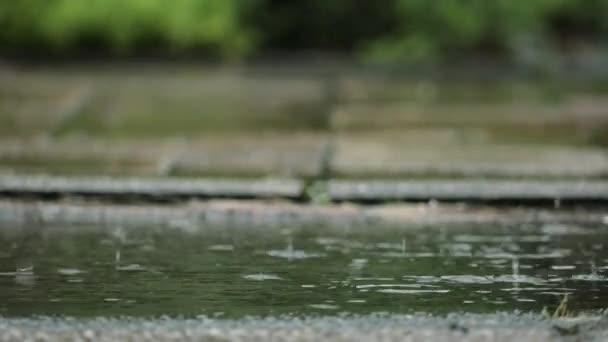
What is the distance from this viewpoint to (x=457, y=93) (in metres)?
5.95

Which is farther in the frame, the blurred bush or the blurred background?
the blurred bush

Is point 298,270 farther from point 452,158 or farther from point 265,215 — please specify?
point 452,158

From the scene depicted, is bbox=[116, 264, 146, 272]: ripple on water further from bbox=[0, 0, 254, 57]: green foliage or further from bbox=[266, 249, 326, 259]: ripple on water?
bbox=[0, 0, 254, 57]: green foliage

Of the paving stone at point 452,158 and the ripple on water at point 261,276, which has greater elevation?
the paving stone at point 452,158

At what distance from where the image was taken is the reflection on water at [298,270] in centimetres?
222

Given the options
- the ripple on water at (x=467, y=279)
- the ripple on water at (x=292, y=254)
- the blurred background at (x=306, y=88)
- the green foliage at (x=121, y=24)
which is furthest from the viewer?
the green foliage at (x=121, y=24)

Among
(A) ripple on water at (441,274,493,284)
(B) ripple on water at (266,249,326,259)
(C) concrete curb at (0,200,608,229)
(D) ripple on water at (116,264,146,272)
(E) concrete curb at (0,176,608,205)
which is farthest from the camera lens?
(E) concrete curb at (0,176,608,205)

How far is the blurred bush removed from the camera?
704 centimetres

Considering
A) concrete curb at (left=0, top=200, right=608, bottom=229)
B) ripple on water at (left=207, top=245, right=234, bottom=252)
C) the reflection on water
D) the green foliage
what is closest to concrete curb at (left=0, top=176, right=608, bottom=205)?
concrete curb at (left=0, top=200, right=608, bottom=229)

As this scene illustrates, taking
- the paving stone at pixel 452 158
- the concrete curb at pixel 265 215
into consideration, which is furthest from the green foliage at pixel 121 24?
the concrete curb at pixel 265 215

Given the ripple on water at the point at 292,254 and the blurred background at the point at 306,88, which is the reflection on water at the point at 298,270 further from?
the blurred background at the point at 306,88

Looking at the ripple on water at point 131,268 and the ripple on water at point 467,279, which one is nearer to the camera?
the ripple on water at point 467,279

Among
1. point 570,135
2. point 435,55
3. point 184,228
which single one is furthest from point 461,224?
point 435,55

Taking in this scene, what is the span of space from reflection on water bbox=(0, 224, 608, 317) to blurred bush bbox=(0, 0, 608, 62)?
166 inches
